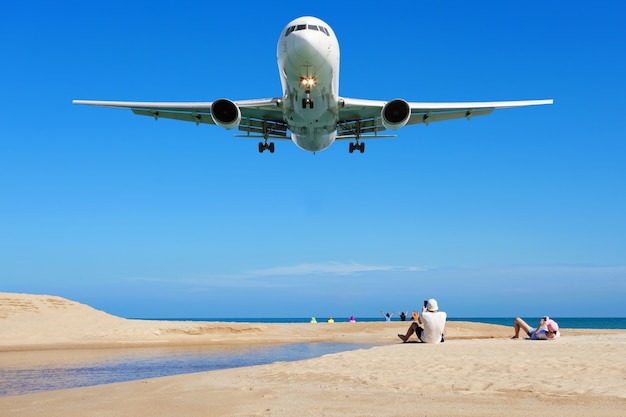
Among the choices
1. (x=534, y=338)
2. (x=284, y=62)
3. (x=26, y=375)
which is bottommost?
(x=26, y=375)

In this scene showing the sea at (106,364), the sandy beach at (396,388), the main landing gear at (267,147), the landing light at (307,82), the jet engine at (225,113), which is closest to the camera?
the sandy beach at (396,388)

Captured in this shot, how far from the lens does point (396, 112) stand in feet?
79.0

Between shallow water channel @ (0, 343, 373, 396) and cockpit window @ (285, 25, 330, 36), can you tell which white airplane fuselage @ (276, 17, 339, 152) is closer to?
cockpit window @ (285, 25, 330, 36)

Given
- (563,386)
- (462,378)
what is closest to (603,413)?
(563,386)

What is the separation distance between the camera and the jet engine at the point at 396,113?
78.5 ft

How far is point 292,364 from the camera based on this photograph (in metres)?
13.6

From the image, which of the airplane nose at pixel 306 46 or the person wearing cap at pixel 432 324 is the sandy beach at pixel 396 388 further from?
the airplane nose at pixel 306 46

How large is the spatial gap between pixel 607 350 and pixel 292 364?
678 centimetres

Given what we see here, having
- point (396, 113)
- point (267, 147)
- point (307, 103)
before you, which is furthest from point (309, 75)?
point (267, 147)

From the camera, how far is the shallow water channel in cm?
1432

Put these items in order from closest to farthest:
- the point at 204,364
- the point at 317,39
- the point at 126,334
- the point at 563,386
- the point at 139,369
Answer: the point at 563,386, the point at 139,369, the point at 204,364, the point at 317,39, the point at 126,334

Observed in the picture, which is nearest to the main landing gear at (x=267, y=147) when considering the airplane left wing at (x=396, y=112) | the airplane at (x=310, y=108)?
the airplane at (x=310, y=108)

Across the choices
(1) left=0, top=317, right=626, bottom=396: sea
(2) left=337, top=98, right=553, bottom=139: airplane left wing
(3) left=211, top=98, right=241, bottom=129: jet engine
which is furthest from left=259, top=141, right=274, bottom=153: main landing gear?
(1) left=0, top=317, right=626, bottom=396: sea

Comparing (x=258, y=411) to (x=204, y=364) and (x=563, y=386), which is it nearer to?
(x=563, y=386)
